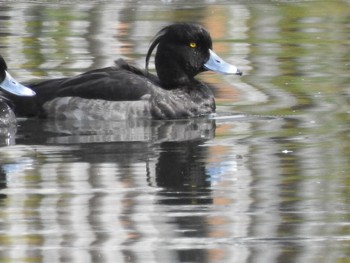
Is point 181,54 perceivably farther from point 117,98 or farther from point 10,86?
point 10,86

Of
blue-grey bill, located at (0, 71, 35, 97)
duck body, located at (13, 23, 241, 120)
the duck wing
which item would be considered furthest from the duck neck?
blue-grey bill, located at (0, 71, 35, 97)

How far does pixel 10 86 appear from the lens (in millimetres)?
13555

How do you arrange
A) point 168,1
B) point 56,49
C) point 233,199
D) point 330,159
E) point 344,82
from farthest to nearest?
point 168,1
point 56,49
point 344,82
point 330,159
point 233,199

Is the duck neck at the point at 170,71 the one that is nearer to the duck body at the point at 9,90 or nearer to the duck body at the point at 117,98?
the duck body at the point at 117,98

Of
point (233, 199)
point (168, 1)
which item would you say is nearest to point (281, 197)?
point (233, 199)

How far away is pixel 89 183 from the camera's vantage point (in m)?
10.3

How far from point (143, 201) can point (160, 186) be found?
0.60 m

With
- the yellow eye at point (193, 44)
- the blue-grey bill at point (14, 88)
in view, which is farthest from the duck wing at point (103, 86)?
the yellow eye at point (193, 44)

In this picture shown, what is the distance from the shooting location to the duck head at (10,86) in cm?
1351

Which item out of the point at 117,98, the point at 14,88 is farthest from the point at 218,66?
the point at 14,88

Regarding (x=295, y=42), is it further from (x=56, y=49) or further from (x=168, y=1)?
(x=168, y=1)

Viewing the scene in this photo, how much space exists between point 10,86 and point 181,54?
1.74 meters

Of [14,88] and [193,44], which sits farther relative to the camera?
[193,44]

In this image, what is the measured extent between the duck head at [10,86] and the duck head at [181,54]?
4.58 ft
